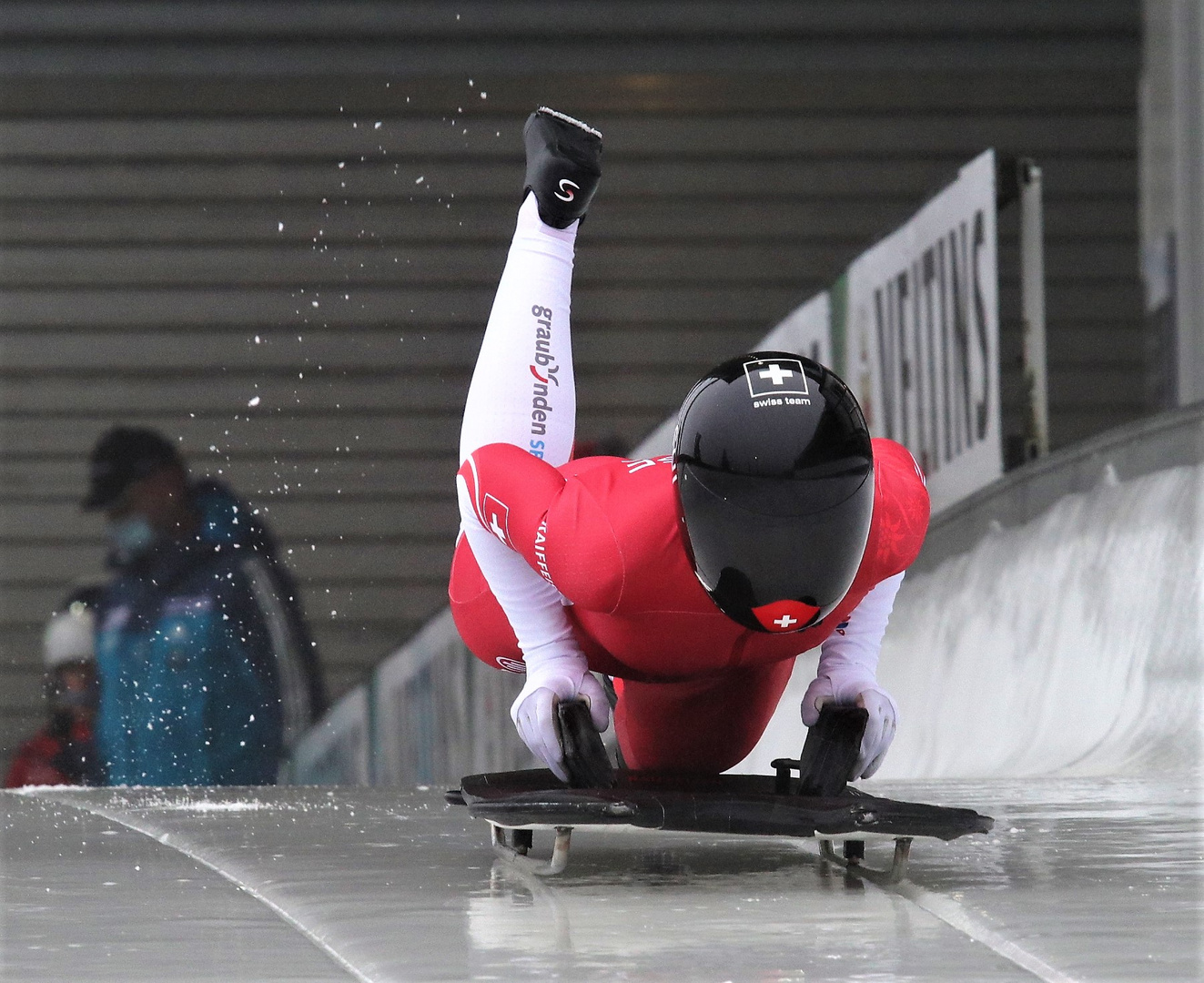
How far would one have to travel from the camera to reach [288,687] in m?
9.26

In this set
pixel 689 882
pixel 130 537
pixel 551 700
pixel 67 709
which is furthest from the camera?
pixel 130 537

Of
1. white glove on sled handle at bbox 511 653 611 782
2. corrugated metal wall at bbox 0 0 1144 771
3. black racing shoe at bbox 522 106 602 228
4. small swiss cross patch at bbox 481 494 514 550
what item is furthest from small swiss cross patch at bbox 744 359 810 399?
corrugated metal wall at bbox 0 0 1144 771

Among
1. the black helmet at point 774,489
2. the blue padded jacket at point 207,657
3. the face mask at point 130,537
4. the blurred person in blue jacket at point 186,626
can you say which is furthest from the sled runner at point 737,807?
the face mask at point 130,537

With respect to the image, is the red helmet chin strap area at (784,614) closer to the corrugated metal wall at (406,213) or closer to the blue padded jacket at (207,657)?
the blue padded jacket at (207,657)

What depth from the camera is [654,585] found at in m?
A: 2.22

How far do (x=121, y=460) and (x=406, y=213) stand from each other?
2049 mm

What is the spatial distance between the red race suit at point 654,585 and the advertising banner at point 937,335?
9.16ft

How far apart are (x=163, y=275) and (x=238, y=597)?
202 centimetres

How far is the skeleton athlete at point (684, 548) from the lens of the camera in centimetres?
208

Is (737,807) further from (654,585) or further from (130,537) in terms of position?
(130,537)

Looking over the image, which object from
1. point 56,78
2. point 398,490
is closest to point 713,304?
point 398,490

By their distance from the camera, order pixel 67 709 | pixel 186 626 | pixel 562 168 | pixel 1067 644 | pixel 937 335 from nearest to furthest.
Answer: pixel 562 168 → pixel 1067 644 → pixel 937 335 → pixel 186 626 → pixel 67 709

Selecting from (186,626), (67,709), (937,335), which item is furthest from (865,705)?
(67,709)

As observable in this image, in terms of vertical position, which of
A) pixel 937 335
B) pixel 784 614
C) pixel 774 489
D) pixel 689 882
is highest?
pixel 937 335
